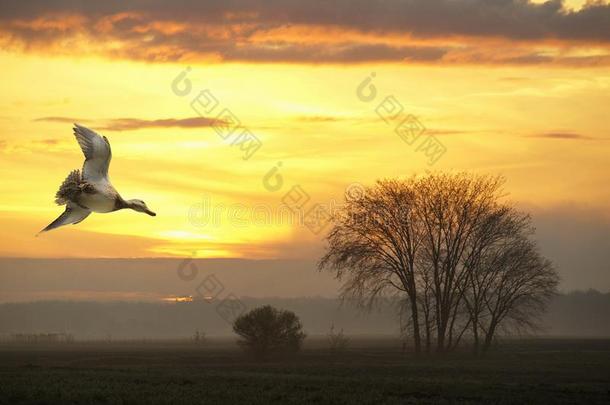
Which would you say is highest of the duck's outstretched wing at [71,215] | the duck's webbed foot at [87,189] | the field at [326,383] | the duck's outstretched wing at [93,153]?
the duck's outstretched wing at [93,153]

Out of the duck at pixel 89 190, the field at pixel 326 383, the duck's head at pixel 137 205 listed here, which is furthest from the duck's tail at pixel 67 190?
the field at pixel 326 383

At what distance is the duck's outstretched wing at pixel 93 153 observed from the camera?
2202 centimetres

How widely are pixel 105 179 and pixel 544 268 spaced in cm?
4708

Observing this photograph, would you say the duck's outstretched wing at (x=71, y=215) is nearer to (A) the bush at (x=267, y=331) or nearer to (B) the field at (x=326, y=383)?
(B) the field at (x=326, y=383)

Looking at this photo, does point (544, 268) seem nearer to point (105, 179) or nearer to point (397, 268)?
point (397, 268)

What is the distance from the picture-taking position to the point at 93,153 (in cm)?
2216

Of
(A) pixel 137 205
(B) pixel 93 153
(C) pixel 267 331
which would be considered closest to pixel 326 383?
(A) pixel 137 205

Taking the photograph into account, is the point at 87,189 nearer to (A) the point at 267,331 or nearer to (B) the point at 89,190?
(B) the point at 89,190

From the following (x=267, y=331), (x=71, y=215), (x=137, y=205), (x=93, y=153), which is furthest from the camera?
(x=267, y=331)

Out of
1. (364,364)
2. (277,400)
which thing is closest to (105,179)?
(277,400)

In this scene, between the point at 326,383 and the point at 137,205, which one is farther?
the point at 326,383

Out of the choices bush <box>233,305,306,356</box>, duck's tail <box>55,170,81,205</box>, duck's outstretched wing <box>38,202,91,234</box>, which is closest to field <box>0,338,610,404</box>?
bush <box>233,305,306,356</box>

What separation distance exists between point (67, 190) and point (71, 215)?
2.11ft

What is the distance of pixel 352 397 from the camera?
30281mm
